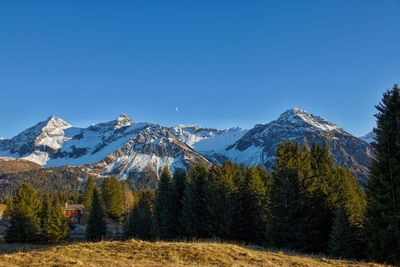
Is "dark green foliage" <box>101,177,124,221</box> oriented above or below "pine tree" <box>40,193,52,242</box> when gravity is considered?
above

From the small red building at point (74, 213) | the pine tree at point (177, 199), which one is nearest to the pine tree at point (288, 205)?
the pine tree at point (177, 199)

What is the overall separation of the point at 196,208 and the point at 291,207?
20977mm

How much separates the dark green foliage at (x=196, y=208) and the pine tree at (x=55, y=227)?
1149 inches

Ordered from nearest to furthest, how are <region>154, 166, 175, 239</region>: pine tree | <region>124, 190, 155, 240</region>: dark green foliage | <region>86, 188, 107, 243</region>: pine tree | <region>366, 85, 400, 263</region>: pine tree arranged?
<region>366, 85, 400, 263</region>: pine tree, <region>154, 166, 175, 239</region>: pine tree, <region>86, 188, 107, 243</region>: pine tree, <region>124, 190, 155, 240</region>: dark green foliage

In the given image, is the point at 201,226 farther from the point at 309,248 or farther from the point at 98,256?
the point at 98,256

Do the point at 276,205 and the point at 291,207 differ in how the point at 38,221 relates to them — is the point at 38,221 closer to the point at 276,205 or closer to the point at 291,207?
the point at 276,205

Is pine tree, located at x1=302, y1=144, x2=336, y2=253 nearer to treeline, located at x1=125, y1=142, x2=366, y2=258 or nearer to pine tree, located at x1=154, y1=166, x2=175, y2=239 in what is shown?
treeline, located at x1=125, y1=142, x2=366, y2=258

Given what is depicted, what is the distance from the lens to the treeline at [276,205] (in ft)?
155

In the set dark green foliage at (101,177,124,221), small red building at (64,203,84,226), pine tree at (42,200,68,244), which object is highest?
dark green foliage at (101,177,124,221)

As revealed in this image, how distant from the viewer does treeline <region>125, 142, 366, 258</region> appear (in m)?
47.2

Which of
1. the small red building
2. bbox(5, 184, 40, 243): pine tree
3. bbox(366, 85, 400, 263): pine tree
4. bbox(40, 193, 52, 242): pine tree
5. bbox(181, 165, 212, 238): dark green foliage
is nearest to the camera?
bbox(366, 85, 400, 263): pine tree

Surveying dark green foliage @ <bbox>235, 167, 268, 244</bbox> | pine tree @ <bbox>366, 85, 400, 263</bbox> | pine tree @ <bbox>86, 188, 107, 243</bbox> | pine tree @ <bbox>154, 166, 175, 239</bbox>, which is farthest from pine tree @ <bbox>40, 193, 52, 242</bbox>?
pine tree @ <bbox>366, 85, 400, 263</bbox>

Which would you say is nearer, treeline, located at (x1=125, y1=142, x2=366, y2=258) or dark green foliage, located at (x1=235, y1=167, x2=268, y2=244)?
treeline, located at (x1=125, y1=142, x2=366, y2=258)

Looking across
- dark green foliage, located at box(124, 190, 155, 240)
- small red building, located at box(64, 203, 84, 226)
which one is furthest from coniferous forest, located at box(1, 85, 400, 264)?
small red building, located at box(64, 203, 84, 226)
